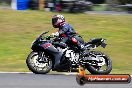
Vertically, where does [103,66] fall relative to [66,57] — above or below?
below

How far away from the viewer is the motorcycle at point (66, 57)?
40.4ft

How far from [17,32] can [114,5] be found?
14539 millimetres

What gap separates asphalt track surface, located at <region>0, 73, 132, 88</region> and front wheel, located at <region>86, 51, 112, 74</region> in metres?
0.69

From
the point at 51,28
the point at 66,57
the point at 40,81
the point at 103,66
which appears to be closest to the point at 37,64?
the point at 66,57

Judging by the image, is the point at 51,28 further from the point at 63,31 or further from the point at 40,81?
the point at 40,81

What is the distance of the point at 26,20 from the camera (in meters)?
23.7

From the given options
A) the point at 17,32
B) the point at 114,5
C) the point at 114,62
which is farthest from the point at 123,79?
the point at 114,5

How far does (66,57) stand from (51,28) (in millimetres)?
9734

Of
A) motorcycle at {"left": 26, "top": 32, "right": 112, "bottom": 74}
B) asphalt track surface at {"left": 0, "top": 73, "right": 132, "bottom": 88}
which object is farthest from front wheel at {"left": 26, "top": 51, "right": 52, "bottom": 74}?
asphalt track surface at {"left": 0, "top": 73, "right": 132, "bottom": 88}

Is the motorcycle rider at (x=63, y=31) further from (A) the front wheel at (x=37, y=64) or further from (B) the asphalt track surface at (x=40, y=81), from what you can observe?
(B) the asphalt track surface at (x=40, y=81)

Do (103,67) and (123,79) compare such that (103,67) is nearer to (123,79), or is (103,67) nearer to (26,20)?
(123,79)

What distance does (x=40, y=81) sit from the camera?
10898 millimetres

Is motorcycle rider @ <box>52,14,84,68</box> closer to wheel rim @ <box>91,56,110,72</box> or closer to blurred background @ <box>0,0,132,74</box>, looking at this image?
wheel rim @ <box>91,56,110,72</box>

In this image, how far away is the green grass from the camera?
51.3 ft
